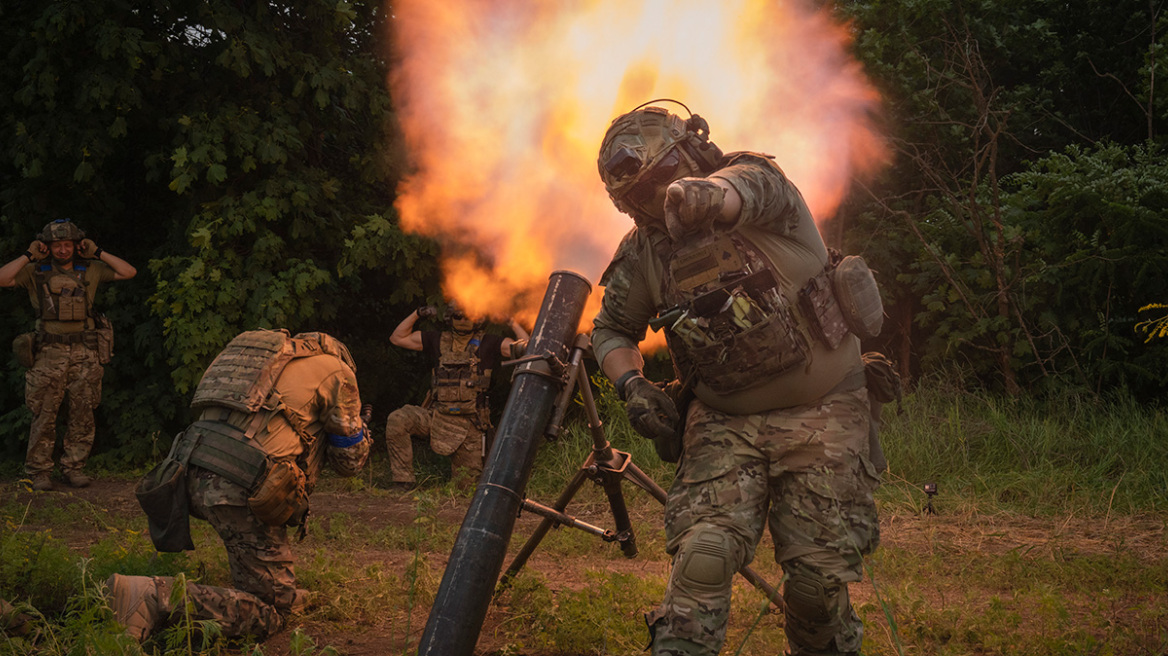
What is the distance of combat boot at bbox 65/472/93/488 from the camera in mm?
8080

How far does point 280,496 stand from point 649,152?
2239mm

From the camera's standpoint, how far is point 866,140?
965cm

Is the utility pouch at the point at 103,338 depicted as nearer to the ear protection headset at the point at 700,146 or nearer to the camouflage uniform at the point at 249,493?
the camouflage uniform at the point at 249,493

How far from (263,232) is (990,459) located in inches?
262

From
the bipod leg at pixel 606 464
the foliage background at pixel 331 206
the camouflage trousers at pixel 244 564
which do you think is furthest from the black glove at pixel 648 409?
the foliage background at pixel 331 206

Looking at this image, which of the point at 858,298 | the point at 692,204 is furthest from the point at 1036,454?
the point at 692,204

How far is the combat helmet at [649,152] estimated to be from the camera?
10.3 ft

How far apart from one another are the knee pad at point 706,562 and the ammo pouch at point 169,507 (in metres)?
2.38

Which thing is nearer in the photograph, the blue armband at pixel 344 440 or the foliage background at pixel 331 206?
the blue armband at pixel 344 440

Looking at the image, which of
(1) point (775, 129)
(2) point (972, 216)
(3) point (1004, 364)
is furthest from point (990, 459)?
(1) point (775, 129)

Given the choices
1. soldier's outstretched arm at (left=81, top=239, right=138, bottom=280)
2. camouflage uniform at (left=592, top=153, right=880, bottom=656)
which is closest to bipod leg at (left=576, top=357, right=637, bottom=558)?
camouflage uniform at (left=592, top=153, right=880, bottom=656)

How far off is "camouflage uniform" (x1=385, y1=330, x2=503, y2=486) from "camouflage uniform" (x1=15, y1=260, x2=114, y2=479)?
2805 mm

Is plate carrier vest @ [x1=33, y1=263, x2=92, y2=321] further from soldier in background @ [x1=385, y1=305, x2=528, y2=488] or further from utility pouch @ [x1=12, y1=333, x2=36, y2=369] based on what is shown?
soldier in background @ [x1=385, y1=305, x2=528, y2=488]

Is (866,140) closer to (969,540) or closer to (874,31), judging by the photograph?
(874,31)
